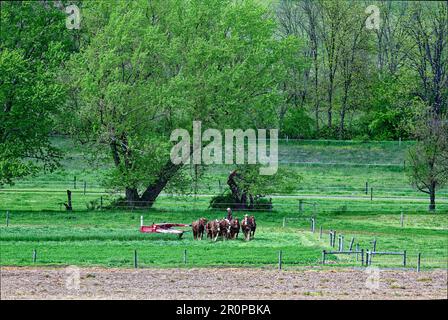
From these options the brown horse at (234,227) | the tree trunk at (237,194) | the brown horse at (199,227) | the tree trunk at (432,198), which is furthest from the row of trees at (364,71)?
the brown horse at (199,227)

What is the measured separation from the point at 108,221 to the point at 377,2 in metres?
53.3

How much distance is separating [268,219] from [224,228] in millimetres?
9734

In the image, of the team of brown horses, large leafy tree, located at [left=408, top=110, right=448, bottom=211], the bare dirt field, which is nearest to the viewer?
the bare dirt field

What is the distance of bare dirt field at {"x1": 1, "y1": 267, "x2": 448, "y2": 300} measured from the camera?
4481 centimetres

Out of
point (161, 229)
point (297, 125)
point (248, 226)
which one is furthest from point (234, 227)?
point (297, 125)

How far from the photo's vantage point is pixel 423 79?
9356 centimetres

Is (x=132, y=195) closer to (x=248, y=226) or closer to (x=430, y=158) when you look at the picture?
(x=248, y=226)

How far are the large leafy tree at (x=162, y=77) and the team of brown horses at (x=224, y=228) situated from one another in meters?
10.8

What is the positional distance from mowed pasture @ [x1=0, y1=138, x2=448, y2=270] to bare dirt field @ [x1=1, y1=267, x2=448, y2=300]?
1942 mm

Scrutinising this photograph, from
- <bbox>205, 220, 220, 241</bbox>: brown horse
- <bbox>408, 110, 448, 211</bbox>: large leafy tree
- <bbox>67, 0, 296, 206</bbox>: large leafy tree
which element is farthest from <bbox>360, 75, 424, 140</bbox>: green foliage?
<bbox>205, 220, 220, 241</bbox>: brown horse

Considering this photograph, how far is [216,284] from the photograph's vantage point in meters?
47.1

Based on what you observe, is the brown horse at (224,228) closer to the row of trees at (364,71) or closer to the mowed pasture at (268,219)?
the mowed pasture at (268,219)

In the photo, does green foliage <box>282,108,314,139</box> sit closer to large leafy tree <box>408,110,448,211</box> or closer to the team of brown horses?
large leafy tree <box>408,110,448,211</box>
